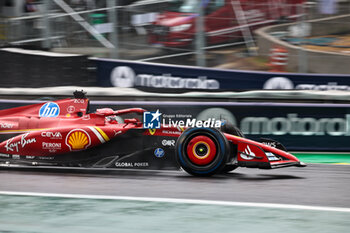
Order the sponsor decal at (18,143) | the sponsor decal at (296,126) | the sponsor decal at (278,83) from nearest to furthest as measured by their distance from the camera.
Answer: the sponsor decal at (18,143), the sponsor decal at (296,126), the sponsor decal at (278,83)

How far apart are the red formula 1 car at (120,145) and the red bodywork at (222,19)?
23.3ft

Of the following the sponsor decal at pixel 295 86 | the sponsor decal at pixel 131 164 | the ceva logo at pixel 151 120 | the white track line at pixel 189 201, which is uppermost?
the sponsor decal at pixel 295 86

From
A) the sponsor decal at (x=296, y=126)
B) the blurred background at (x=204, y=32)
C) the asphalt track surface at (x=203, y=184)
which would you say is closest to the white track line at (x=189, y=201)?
the asphalt track surface at (x=203, y=184)

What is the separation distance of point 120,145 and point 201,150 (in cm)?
102

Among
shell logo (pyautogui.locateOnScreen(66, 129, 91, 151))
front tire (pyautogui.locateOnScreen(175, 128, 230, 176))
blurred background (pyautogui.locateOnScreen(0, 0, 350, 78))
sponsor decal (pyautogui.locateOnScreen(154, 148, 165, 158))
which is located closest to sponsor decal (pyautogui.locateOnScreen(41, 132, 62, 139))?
shell logo (pyautogui.locateOnScreen(66, 129, 91, 151))

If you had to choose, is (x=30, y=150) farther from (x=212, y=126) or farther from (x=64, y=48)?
(x=64, y=48)

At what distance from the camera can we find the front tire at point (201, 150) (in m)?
6.73

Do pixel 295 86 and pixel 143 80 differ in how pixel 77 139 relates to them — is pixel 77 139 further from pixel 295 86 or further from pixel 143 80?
pixel 295 86

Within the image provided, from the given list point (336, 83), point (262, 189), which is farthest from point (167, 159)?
point (336, 83)

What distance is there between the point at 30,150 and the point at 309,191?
3.46 metres

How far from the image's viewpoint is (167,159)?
6930 millimetres

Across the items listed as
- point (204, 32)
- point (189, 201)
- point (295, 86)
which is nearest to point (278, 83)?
point (295, 86)

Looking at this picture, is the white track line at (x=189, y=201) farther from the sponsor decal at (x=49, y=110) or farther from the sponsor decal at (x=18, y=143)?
the sponsor decal at (x=49, y=110)

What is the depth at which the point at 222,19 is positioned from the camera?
14.2m
